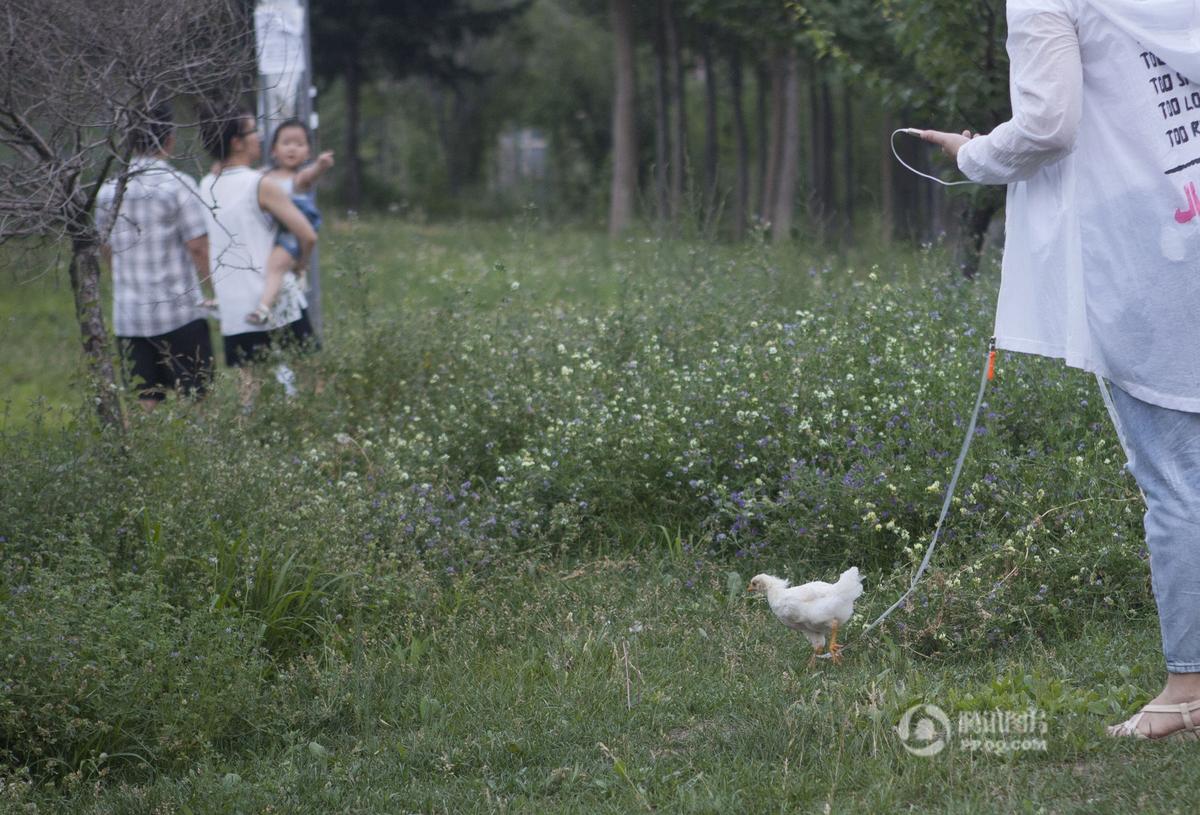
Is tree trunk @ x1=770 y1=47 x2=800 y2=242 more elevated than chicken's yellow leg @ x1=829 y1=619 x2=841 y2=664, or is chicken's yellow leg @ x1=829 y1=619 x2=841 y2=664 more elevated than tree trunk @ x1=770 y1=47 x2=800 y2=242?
tree trunk @ x1=770 y1=47 x2=800 y2=242

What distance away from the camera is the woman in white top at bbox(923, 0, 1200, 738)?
3.18m

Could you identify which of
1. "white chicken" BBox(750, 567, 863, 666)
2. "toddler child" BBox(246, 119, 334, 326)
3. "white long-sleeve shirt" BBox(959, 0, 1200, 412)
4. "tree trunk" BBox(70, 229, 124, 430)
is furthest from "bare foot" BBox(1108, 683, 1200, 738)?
"toddler child" BBox(246, 119, 334, 326)

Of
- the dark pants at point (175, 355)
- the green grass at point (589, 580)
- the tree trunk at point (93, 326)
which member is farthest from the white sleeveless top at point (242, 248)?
the tree trunk at point (93, 326)

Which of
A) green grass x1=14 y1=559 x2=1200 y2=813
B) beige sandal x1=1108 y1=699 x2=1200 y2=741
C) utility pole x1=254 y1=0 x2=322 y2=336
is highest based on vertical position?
utility pole x1=254 y1=0 x2=322 y2=336

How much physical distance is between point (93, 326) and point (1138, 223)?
398 centimetres

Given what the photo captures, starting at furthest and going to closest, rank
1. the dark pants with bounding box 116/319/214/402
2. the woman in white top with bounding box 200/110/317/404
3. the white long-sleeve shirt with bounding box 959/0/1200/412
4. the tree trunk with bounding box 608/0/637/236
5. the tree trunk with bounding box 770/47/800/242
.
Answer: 1. the tree trunk with bounding box 608/0/637/236
2. the tree trunk with bounding box 770/47/800/242
3. the woman in white top with bounding box 200/110/317/404
4. the dark pants with bounding box 116/319/214/402
5. the white long-sleeve shirt with bounding box 959/0/1200/412

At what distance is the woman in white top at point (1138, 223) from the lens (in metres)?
3.18

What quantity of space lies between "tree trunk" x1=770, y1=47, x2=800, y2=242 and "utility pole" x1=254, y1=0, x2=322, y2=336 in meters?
9.22

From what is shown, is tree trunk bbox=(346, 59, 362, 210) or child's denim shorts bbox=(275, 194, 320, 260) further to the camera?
tree trunk bbox=(346, 59, 362, 210)

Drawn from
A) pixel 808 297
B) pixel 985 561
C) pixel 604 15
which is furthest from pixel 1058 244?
pixel 604 15

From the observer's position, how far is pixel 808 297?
6977 millimetres

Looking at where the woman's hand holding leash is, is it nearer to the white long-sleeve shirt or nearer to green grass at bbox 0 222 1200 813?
the white long-sleeve shirt

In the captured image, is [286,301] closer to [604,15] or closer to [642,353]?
[642,353]

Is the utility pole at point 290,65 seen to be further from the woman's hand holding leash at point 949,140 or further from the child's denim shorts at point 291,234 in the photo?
the woman's hand holding leash at point 949,140
